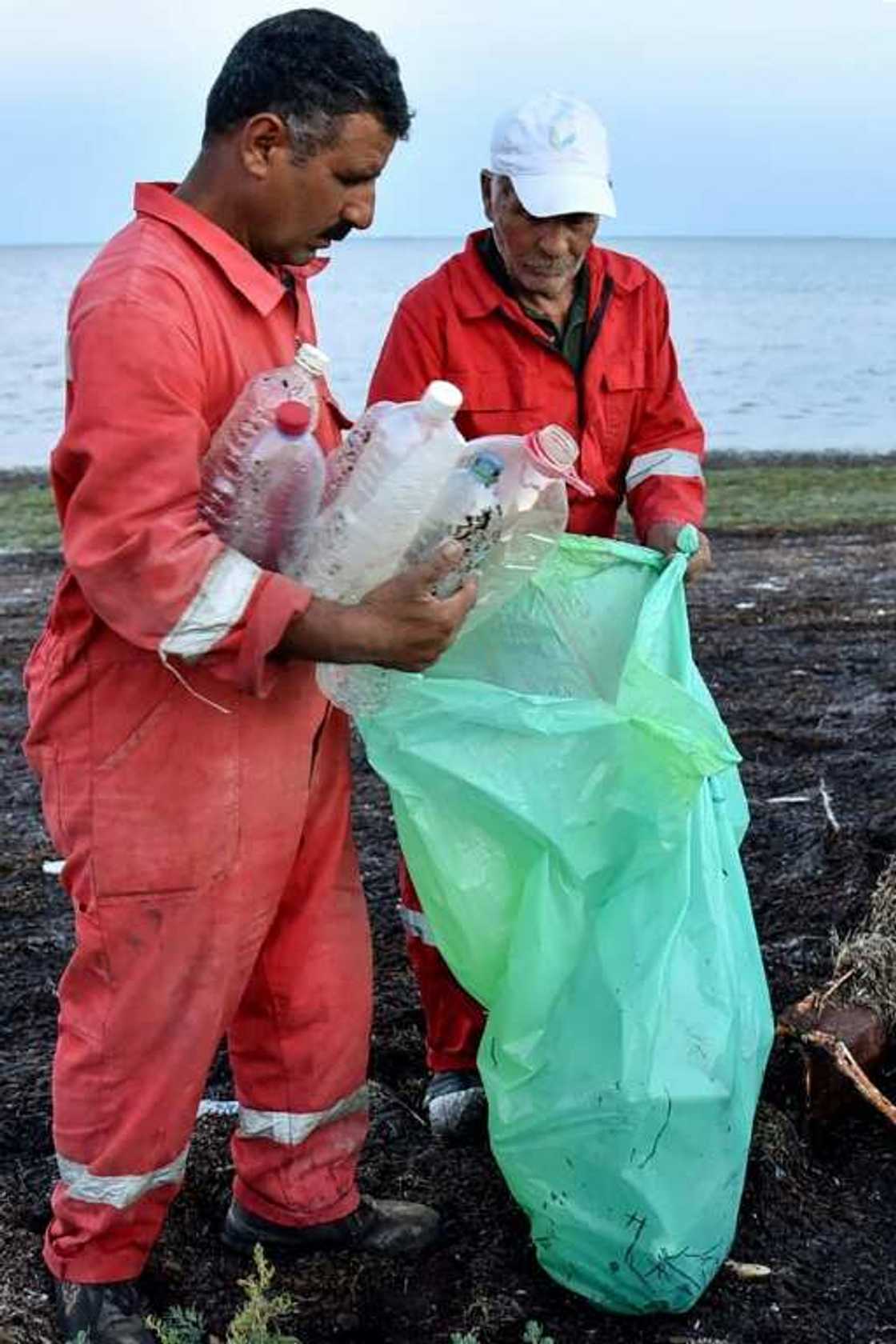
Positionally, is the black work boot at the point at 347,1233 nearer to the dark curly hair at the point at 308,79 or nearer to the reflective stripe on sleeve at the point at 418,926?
the reflective stripe on sleeve at the point at 418,926

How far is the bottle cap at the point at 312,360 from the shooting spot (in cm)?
270

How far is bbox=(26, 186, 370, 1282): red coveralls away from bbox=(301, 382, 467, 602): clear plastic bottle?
7.7 inches

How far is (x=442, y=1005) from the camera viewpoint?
371 cm

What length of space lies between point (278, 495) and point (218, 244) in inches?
14.6

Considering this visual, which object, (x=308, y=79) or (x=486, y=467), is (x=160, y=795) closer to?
(x=486, y=467)

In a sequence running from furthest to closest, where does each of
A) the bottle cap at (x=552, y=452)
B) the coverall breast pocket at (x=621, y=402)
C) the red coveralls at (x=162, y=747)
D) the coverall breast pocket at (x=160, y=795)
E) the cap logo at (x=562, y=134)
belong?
the coverall breast pocket at (x=621, y=402)
the cap logo at (x=562, y=134)
the bottle cap at (x=552, y=452)
the coverall breast pocket at (x=160, y=795)
the red coveralls at (x=162, y=747)

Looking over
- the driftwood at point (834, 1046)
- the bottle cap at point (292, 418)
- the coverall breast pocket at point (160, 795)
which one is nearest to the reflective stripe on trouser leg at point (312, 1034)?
the coverall breast pocket at point (160, 795)

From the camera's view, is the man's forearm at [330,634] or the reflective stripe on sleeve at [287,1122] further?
the reflective stripe on sleeve at [287,1122]

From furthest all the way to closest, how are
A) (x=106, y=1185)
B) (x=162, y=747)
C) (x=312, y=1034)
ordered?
(x=312, y=1034) < (x=106, y=1185) < (x=162, y=747)

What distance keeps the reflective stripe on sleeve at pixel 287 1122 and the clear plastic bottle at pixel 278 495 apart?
3.29ft

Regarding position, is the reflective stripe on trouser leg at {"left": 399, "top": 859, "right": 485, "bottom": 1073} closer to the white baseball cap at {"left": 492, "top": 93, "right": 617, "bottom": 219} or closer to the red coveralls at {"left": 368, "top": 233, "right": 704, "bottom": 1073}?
the red coveralls at {"left": 368, "top": 233, "right": 704, "bottom": 1073}

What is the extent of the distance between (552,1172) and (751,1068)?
37 cm

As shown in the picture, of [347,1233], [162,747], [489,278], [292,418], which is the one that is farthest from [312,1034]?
[489,278]

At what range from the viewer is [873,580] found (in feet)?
32.5
